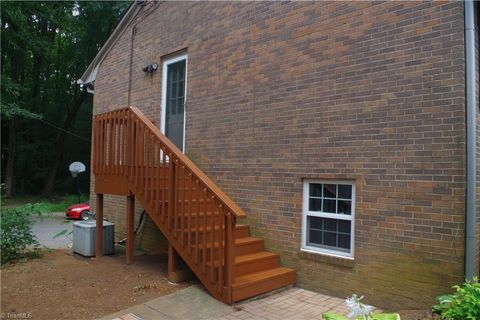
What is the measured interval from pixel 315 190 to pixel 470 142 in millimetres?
2112

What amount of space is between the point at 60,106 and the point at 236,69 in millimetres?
23147

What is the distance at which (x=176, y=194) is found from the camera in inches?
222

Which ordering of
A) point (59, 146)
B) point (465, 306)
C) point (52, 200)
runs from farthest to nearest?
point (59, 146), point (52, 200), point (465, 306)

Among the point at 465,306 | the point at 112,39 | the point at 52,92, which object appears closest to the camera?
the point at 465,306

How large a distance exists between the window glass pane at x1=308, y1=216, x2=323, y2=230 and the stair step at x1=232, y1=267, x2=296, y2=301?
2.30 feet

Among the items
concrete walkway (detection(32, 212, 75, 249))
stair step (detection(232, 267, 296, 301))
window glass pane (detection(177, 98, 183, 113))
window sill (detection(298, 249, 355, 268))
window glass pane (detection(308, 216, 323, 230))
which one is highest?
window glass pane (detection(177, 98, 183, 113))

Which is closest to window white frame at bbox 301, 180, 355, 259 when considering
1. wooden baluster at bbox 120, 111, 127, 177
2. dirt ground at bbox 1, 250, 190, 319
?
dirt ground at bbox 1, 250, 190, 319

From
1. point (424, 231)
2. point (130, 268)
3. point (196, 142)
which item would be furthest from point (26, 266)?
point (424, 231)

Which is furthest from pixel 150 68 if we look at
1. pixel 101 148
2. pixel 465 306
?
pixel 465 306

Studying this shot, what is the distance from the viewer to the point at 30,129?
25.7 metres

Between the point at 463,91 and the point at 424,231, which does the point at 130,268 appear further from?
the point at 463,91

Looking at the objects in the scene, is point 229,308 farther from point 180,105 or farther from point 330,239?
point 180,105

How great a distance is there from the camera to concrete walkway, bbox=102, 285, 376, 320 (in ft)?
14.7

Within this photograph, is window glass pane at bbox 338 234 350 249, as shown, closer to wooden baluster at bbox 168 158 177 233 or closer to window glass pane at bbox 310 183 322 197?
window glass pane at bbox 310 183 322 197
